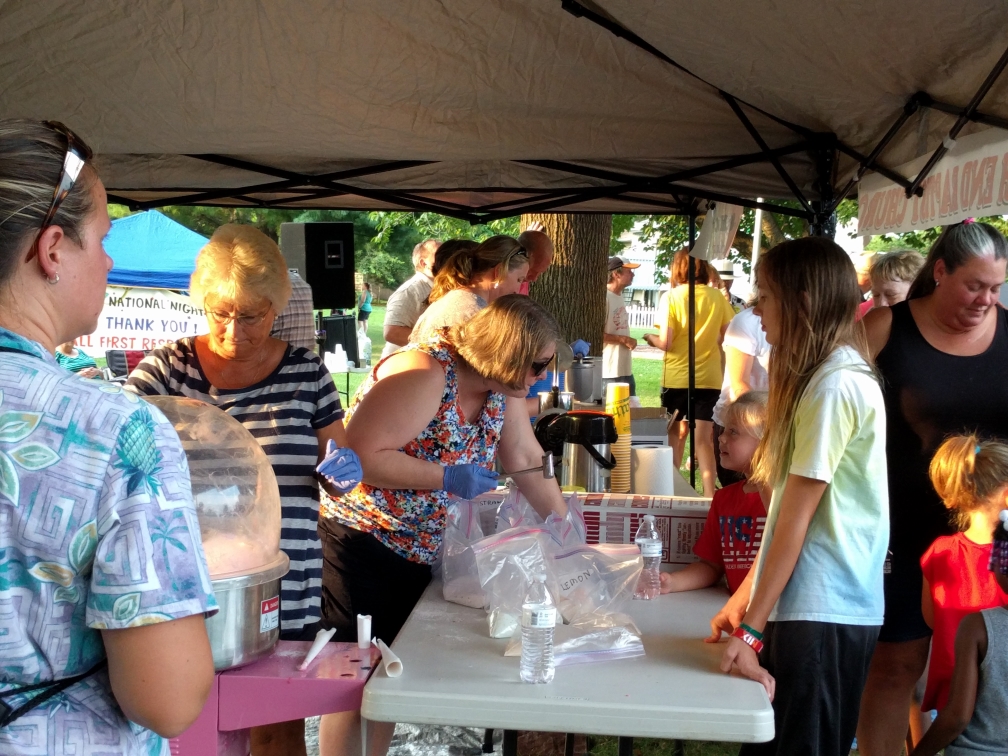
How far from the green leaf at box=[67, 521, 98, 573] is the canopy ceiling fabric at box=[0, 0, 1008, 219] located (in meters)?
1.93

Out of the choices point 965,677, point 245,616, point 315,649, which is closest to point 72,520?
point 245,616

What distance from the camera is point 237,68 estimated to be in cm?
276

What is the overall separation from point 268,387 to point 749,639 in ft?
4.25

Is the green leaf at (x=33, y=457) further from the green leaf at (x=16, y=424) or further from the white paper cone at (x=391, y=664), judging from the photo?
the white paper cone at (x=391, y=664)

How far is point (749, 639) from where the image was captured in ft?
5.61

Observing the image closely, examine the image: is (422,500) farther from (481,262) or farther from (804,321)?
(481,262)

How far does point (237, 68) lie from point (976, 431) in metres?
2.42

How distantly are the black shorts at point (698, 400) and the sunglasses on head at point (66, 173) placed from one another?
6.01 metres

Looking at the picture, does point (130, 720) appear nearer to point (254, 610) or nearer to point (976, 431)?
point (254, 610)

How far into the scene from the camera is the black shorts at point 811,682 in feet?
5.80

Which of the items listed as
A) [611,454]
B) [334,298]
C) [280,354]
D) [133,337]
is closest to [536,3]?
[280,354]

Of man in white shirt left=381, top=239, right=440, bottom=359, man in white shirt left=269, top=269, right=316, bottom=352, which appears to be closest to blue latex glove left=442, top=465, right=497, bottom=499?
man in white shirt left=269, top=269, right=316, bottom=352

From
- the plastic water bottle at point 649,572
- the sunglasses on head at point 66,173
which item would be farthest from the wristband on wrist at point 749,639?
the sunglasses on head at point 66,173

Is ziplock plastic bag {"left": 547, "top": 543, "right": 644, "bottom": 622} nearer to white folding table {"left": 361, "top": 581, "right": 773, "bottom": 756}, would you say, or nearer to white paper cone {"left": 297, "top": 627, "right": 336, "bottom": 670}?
white folding table {"left": 361, "top": 581, "right": 773, "bottom": 756}
